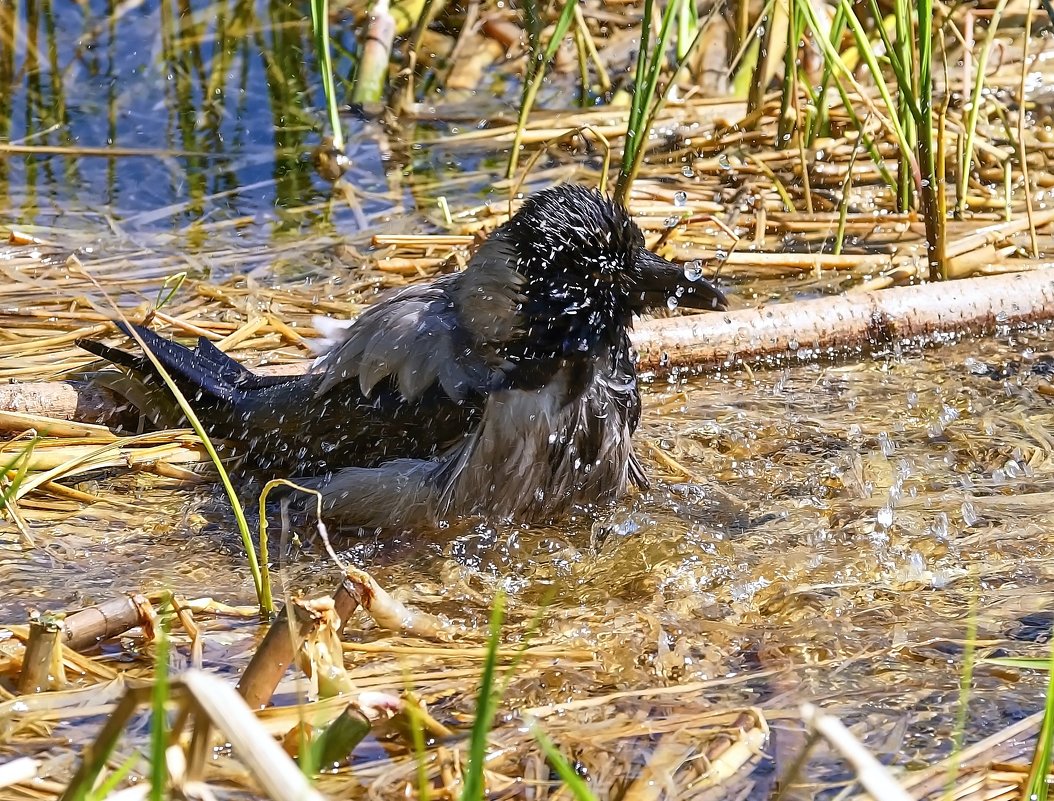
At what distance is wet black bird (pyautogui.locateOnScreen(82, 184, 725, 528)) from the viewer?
363 centimetres

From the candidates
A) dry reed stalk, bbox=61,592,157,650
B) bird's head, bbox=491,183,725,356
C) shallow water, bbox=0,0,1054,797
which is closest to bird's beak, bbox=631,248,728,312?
bird's head, bbox=491,183,725,356

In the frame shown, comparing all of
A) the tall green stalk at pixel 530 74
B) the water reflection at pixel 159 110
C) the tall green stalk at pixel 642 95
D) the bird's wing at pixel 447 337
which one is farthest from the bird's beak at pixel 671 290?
the water reflection at pixel 159 110

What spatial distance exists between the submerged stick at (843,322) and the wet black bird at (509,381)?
0.83 m

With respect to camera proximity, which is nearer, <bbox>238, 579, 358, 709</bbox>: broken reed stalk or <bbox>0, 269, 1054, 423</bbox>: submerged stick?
<bbox>238, 579, 358, 709</bbox>: broken reed stalk

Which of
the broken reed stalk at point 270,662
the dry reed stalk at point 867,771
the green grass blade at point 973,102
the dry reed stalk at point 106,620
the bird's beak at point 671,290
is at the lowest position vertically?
the dry reed stalk at point 106,620

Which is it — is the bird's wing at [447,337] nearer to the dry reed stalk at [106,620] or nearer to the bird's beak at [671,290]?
the bird's beak at [671,290]

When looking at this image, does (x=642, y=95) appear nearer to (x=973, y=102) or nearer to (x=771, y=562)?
(x=973, y=102)

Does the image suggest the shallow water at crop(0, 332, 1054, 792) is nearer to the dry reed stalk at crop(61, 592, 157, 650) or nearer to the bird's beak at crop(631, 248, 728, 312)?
the dry reed stalk at crop(61, 592, 157, 650)

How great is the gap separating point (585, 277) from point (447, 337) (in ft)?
1.41

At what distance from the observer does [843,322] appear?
4.68 metres

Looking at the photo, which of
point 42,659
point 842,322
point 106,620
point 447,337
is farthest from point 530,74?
point 42,659

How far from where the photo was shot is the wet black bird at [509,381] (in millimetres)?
3631

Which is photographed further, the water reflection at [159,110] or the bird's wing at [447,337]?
the water reflection at [159,110]

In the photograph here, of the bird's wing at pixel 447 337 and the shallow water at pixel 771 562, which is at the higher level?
the bird's wing at pixel 447 337
